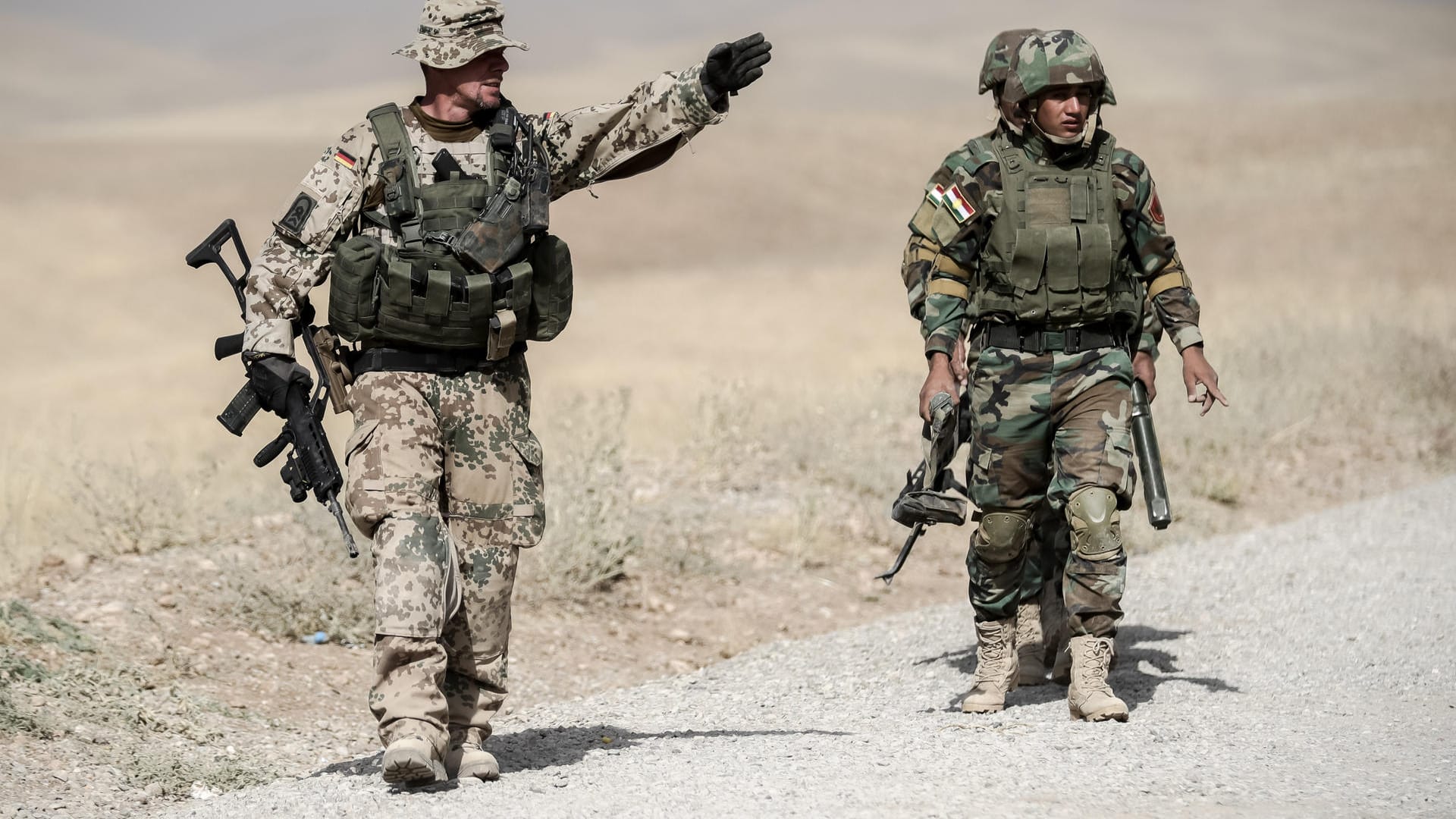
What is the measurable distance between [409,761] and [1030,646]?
2.95m

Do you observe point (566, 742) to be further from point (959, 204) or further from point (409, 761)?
point (959, 204)

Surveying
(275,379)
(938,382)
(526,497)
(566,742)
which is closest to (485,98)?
(275,379)

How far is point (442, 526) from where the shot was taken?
17.5 ft

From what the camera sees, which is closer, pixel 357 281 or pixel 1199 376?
pixel 357 281

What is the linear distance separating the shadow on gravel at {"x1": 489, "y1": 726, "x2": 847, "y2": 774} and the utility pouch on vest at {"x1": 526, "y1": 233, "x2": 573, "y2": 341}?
142 cm

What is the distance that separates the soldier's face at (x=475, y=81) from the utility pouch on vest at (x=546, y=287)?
0.46 meters

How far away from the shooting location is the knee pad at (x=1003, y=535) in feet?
21.0

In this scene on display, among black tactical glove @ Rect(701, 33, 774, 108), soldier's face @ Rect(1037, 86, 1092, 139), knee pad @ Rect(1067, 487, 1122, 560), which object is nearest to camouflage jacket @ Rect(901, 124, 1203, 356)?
soldier's face @ Rect(1037, 86, 1092, 139)

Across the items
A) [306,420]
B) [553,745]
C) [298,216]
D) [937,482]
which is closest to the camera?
[298,216]

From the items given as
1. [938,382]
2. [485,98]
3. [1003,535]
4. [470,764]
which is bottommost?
[470,764]

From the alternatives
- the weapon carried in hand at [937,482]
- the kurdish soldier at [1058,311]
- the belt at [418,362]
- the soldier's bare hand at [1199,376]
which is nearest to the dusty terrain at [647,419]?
the belt at [418,362]

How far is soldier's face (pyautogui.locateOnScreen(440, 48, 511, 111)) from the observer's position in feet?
17.7

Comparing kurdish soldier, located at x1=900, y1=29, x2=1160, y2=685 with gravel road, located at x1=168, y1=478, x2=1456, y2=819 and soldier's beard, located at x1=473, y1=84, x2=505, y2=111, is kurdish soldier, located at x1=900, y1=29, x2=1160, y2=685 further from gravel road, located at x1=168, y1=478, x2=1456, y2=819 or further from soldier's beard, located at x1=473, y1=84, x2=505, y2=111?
soldier's beard, located at x1=473, y1=84, x2=505, y2=111

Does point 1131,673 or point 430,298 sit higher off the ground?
point 430,298
